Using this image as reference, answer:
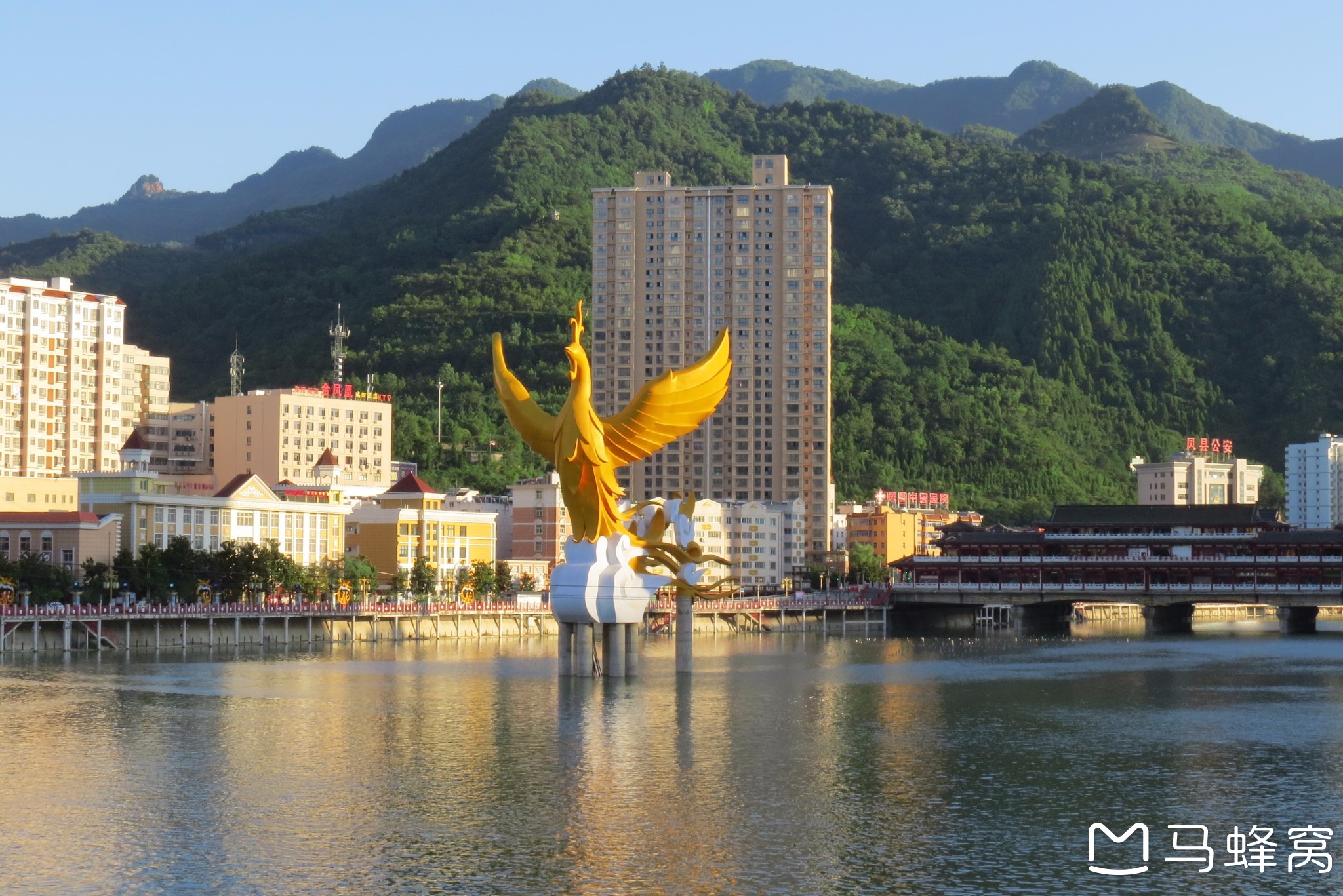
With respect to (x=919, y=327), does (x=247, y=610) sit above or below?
below

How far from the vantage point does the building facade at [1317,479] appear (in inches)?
6934

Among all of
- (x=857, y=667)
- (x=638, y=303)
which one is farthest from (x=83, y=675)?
(x=638, y=303)

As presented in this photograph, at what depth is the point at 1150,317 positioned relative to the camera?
614 feet

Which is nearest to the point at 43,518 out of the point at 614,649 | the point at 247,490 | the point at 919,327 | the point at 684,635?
the point at 247,490

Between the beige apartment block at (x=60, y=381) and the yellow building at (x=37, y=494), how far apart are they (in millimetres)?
38670

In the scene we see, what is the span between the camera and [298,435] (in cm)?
13688

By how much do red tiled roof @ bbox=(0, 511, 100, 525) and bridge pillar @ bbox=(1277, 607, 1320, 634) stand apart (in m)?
68.6

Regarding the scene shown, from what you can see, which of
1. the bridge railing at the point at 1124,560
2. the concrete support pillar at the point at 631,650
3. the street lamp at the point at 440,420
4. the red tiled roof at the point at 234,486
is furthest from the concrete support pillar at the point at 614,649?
the street lamp at the point at 440,420

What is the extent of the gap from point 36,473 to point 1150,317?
4336 inches

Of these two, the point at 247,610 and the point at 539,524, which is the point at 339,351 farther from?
the point at 247,610

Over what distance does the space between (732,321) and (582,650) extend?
8338 cm

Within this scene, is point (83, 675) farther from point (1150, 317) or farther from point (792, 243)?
point (1150, 317)

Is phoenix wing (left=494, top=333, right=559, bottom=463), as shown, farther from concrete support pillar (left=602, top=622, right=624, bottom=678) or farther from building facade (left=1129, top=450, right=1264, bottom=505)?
building facade (left=1129, top=450, right=1264, bottom=505)

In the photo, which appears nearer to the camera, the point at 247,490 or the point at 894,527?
the point at 247,490
